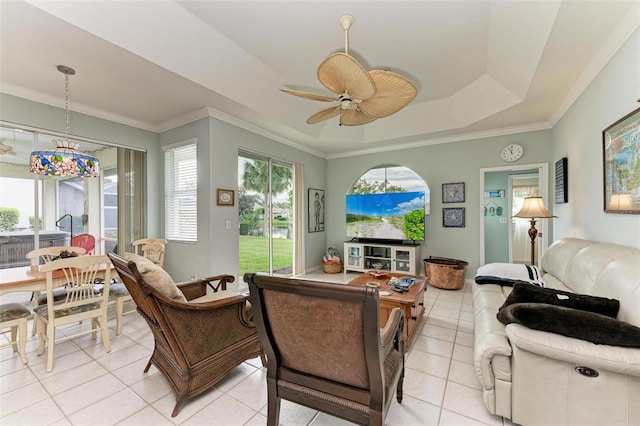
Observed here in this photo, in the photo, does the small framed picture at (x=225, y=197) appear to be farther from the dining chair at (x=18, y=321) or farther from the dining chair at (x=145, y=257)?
the dining chair at (x=18, y=321)

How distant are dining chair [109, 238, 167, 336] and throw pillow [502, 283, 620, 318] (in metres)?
3.52

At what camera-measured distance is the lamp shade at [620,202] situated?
1.99 meters

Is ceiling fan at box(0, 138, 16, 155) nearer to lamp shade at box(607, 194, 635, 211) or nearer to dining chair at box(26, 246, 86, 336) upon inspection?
dining chair at box(26, 246, 86, 336)

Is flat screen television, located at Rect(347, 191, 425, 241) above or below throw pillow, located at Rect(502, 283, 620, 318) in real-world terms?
above

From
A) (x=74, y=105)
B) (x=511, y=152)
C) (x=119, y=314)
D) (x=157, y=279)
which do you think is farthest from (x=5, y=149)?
(x=511, y=152)

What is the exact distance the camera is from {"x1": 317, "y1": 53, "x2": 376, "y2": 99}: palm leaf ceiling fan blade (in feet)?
5.87

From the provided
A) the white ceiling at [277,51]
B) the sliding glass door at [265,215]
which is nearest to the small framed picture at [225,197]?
the sliding glass door at [265,215]

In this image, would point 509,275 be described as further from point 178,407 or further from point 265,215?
point 265,215

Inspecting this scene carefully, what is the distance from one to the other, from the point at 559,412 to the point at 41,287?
3840 mm

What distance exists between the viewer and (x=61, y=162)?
7.98ft

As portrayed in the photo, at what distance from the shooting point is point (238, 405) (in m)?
1.77

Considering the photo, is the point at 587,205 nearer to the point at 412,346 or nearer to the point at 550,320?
the point at 550,320

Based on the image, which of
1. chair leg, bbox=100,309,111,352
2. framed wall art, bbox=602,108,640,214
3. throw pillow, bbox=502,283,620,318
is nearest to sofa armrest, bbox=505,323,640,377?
throw pillow, bbox=502,283,620,318

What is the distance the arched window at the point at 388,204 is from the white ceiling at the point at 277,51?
1606 mm
